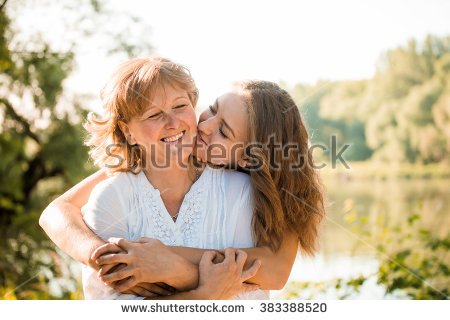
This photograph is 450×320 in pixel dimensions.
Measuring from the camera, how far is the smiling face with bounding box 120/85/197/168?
276 cm

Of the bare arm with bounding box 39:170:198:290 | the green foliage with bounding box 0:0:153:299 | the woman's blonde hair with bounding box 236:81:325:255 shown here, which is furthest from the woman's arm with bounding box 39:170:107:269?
the green foliage with bounding box 0:0:153:299

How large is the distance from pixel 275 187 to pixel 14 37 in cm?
782

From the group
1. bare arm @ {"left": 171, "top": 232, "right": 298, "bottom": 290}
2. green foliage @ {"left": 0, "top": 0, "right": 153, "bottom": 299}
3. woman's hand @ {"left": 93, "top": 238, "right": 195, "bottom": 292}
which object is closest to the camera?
woman's hand @ {"left": 93, "top": 238, "right": 195, "bottom": 292}

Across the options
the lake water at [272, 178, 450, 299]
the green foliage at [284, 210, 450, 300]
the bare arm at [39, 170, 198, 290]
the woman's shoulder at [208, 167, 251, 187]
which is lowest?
the lake water at [272, 178, 450, 299]

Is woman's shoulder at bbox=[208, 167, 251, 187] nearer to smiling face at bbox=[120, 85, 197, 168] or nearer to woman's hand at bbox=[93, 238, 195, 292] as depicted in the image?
smiling face at bbox=[120, 85, 197, 168]

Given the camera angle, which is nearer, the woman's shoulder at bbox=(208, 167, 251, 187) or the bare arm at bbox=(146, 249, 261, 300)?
the bare arm at bbox=(146, 249, 261, 300)

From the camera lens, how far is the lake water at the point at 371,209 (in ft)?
18.5

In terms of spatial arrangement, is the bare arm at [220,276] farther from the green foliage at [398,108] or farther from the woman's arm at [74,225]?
the green foliage at [398,108]

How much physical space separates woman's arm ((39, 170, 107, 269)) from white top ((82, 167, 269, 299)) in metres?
0.06

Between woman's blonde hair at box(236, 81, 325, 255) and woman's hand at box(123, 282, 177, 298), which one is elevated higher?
woman's blonde hair at box(236, 81, 325, 255)

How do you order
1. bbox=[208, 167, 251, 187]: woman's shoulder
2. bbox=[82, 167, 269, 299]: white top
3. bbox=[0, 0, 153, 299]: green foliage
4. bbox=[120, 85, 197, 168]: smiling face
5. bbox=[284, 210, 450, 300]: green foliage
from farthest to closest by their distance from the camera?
1. bbox=[0, 0, 153, 299]: green foliage
2. bbox=[284, 210, 450, 300]: green foliage
3. bbox=[208, 167, 251, 187]: woman's shoulder
4. bbox=[120, 85, 197, 168]: smiling face
5. bbox=[82, 167, 269, 299]: white top

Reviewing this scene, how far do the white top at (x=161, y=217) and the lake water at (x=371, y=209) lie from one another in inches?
94.4
